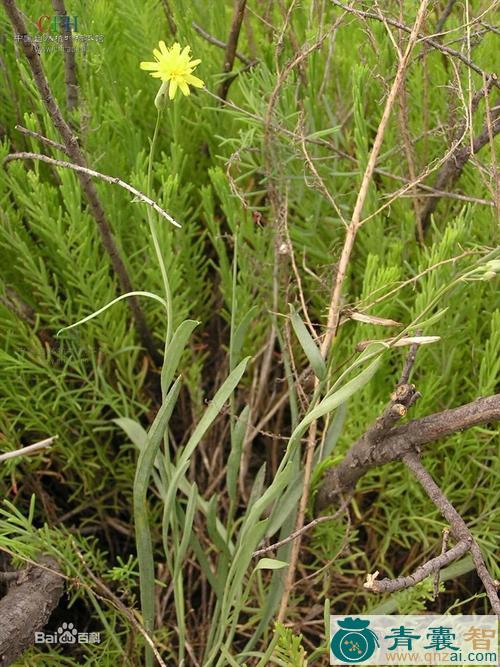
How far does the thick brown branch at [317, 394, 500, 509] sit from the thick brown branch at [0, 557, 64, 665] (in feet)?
1.38

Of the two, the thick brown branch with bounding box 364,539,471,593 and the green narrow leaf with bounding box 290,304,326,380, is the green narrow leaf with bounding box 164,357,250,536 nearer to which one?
the green narrow leaf with bounding box 290,304,326,380

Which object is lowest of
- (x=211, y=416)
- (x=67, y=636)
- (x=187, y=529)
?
(x=67, y=636)

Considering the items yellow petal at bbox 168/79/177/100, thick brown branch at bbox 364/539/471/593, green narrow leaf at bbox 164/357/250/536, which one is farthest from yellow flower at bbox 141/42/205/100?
thick brown branch at bbox 364/539/471/593

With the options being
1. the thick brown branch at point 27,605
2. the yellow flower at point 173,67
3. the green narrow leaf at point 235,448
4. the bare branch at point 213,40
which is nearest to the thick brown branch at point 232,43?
the bare branch at point 213,40

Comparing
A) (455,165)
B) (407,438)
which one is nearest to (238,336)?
(407,438)

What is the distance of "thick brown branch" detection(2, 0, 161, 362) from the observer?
1009 millimetres

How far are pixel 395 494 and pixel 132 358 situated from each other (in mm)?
489

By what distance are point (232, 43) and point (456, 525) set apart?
0.90 m

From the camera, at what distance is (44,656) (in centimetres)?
109

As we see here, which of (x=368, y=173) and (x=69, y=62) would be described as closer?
(x=368, y=173)

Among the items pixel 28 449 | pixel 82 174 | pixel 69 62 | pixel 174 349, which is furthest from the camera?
pixel 69 62

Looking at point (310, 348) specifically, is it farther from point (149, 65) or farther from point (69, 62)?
point (69, 62)

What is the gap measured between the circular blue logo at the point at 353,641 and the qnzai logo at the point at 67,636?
350 millimetres

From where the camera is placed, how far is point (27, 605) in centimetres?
102
